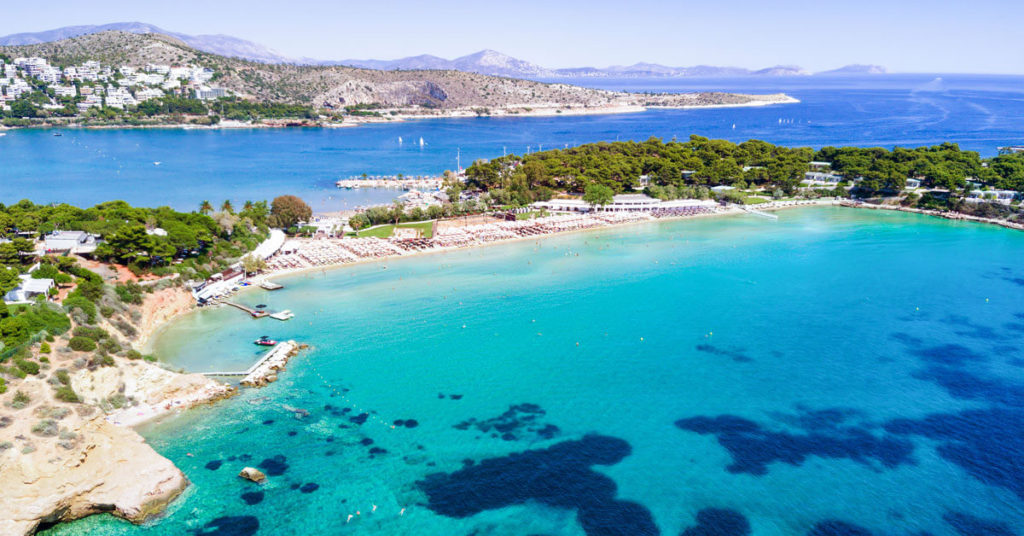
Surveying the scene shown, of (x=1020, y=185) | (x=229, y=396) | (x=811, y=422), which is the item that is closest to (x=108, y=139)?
(x=229, y=396)

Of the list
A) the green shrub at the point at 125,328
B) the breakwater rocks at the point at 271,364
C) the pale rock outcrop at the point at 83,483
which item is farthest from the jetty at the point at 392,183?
the pale rock outcrop at the point at 83,483

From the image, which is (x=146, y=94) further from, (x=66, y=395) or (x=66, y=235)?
(x=66, y=395)

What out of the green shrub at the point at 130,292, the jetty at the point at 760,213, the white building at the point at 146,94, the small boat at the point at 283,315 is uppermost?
the white building at the point at 146,94

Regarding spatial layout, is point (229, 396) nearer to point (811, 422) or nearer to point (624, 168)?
point (811, 422)

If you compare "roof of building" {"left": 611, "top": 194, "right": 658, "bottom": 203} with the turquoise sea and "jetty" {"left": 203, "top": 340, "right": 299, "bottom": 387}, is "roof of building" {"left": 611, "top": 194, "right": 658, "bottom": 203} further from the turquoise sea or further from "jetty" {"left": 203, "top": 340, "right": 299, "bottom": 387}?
"jetty" {"left": 203, "top": 340, "right": 299, "bottom": 387}

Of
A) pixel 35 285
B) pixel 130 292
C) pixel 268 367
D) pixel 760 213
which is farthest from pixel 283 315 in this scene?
pixel 760 213

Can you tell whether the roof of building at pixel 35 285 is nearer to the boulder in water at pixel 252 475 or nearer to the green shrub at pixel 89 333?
the green shrub at pixel 89 333
